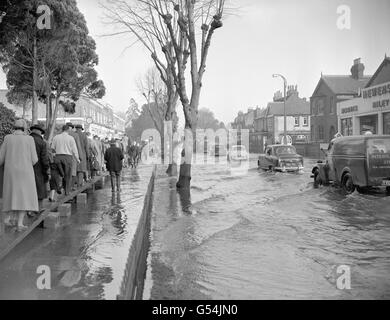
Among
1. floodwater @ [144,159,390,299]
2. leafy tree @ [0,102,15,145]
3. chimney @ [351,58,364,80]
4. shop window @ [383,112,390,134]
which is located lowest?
floodwater @ [144,159,390,299]

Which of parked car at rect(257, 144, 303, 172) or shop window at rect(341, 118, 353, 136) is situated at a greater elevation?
shop window at rect(341, 118, 353, 136)

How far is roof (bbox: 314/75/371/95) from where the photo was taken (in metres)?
51.9

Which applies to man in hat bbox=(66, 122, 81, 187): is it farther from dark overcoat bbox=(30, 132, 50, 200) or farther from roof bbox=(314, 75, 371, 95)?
roof bbox=(314, 75, 371, 95)

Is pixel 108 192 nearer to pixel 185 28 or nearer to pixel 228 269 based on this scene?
pixel 185 28

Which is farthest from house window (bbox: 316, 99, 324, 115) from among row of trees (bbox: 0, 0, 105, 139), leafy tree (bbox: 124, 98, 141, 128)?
leafy tree (bbox: 124, 98, 141, 128)

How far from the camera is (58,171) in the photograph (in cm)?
1072

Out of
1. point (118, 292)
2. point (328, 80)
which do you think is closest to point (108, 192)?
point (118, 292)

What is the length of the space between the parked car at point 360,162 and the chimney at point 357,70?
1618 inches

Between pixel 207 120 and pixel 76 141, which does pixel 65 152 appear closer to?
pixel 76 141

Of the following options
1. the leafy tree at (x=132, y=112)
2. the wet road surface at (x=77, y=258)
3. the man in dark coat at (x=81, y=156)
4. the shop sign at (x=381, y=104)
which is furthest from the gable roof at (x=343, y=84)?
the leafy tree at (x=132, y=112)

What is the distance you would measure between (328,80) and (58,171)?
47.7m

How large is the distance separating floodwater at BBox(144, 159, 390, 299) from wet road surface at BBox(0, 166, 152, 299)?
536 mm

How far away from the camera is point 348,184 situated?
49.4 feet

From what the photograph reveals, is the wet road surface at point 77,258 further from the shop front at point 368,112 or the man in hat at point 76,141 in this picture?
the shop front at point 368,112
